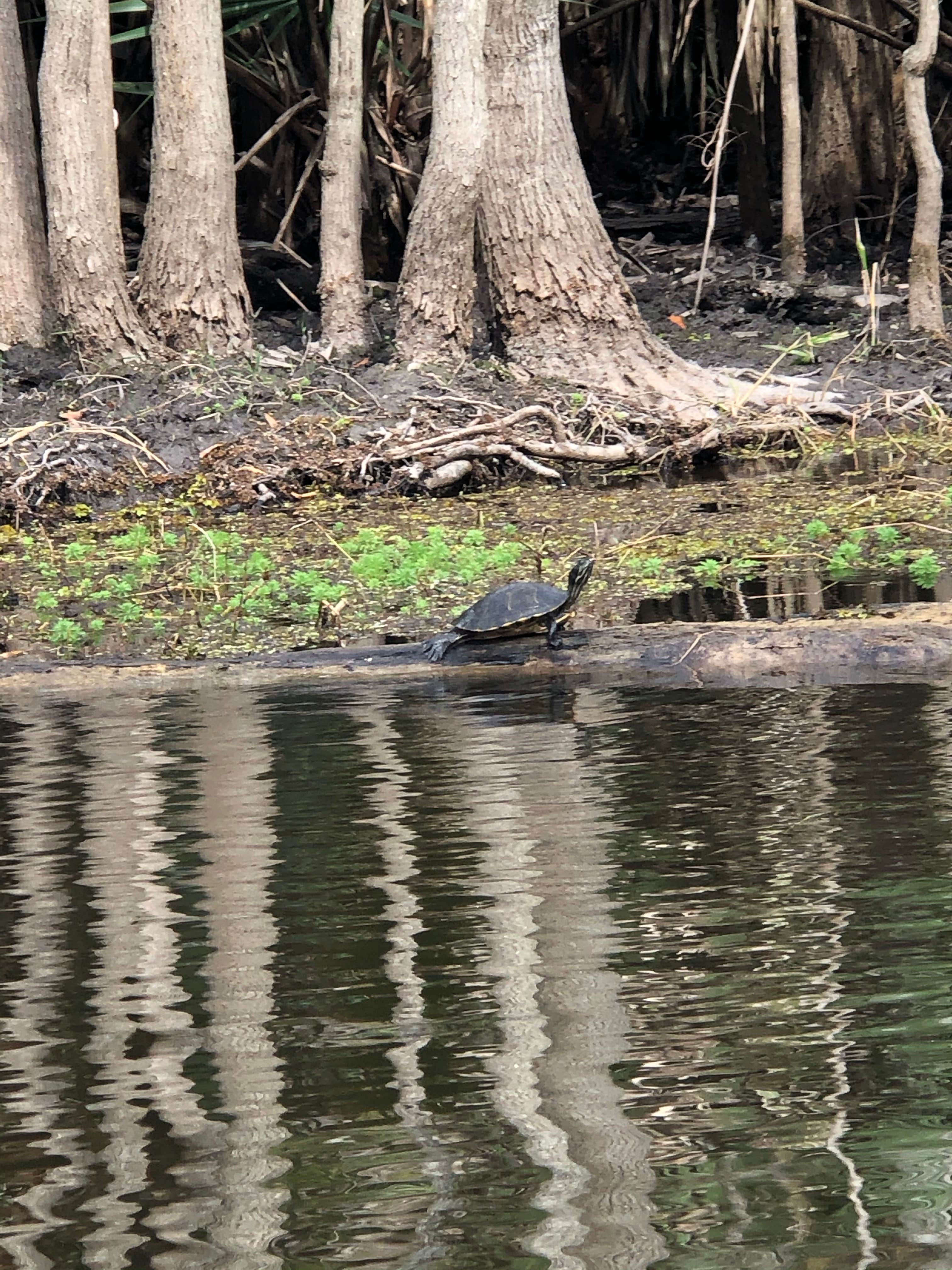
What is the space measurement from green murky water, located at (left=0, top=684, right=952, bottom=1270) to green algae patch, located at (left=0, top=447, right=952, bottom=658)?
2422 mm

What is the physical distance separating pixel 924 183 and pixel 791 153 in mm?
1486

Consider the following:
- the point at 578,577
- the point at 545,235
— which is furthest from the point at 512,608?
the point at 545,235

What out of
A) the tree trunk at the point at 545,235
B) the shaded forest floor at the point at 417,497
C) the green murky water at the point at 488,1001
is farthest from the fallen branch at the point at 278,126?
the green murky water at the point at 488,1001

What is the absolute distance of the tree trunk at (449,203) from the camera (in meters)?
12.9

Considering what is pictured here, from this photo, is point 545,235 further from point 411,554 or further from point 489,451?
point 411,554

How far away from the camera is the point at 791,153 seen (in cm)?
1585

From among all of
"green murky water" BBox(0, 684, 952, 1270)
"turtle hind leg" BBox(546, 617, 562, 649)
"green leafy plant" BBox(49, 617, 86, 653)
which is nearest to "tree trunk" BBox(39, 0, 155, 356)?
"green leafy plant" BBox(49, 617, 86, 653)

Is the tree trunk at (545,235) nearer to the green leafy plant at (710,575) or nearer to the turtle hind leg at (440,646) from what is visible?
the green leafy plant at (710,575)

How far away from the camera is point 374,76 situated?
1647 centimetres

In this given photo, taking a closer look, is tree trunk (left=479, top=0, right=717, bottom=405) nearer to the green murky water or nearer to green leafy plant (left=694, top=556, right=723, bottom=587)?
green leafy plant (left=694, top=556, right=723, bottom=587)

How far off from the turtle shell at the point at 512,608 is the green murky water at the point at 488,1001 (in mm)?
1057

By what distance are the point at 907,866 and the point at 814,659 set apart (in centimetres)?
236

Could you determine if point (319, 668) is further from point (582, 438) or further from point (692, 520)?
point (582, 438)

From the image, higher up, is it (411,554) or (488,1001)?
(411,554)
